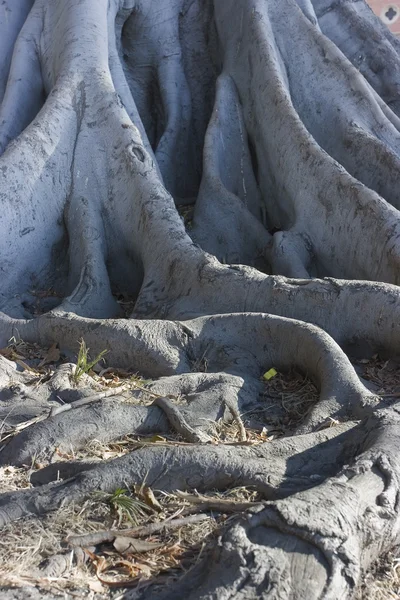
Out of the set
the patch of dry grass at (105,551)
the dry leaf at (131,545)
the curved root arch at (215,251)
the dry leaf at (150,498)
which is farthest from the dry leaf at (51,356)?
the dry leaf at (131,545)

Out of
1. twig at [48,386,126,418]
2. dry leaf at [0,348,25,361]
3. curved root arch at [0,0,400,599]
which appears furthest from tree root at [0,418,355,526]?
dry leaf at [0,348,25,361]

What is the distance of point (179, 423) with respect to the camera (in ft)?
10.0

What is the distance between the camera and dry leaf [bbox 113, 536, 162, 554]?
219 centimetres

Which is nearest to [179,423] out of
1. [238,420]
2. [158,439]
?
[158,439]

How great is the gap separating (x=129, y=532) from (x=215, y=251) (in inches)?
143

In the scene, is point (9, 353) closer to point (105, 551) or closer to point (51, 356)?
point (51, 356)

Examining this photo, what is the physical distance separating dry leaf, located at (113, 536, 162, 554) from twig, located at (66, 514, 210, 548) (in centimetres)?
2

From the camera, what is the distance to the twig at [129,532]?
2.19m

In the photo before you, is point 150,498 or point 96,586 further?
point 150,498

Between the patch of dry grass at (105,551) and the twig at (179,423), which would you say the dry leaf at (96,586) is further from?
the twig at (179,423)

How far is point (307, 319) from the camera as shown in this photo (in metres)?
4.00

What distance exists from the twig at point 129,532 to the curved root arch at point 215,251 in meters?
0.21

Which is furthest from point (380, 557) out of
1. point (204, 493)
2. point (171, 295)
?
point (171, 295)

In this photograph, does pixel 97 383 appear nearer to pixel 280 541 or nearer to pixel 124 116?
pixel 280 541
